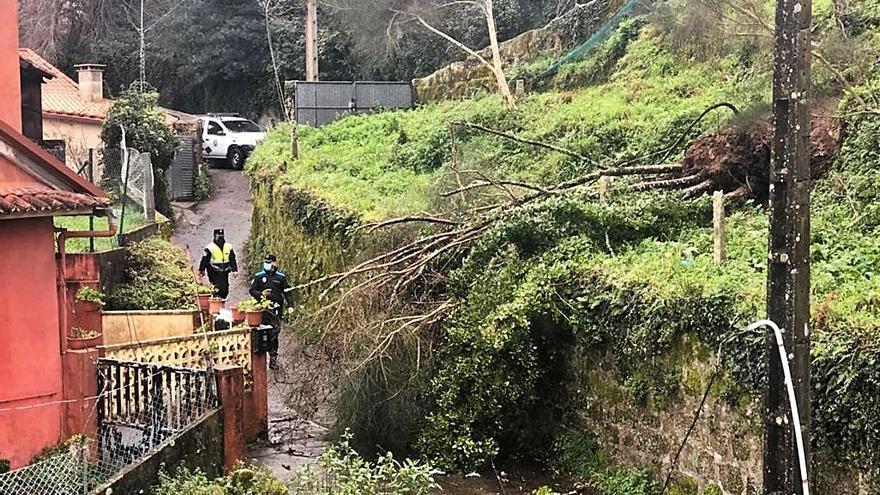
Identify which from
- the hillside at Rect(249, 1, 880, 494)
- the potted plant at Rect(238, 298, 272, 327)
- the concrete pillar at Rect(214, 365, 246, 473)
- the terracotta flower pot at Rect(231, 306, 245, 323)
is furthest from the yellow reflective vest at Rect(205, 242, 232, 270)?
the concrete pillar at Rect(214, 365, 246, 473)

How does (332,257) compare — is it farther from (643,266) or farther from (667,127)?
(643,266)

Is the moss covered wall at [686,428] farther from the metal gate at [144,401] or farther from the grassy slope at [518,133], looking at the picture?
the grassy slope at [518,133]

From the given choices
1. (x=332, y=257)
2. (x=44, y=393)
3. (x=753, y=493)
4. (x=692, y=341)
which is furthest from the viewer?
(x=332, y=257)

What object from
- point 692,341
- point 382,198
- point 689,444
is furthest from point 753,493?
point 382,198

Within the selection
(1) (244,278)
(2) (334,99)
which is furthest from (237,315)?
(2) (334,99)

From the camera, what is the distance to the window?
3331cm

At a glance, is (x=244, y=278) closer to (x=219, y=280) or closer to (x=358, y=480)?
(x=219, y=280)

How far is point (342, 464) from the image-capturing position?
833 cm

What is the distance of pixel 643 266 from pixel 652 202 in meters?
1.87

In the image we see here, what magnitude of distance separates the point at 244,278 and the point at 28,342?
1292 centimetres

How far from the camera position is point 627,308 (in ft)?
32.5

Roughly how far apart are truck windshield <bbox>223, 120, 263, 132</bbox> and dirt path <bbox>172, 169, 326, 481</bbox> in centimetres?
174

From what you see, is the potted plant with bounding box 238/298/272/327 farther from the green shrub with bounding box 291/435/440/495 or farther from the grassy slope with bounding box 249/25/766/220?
the green shrub with bounding box 291/435/440/495

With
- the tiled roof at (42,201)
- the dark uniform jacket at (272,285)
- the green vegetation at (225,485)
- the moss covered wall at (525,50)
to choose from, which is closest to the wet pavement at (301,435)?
the dark uniform jacket at (272,285)
